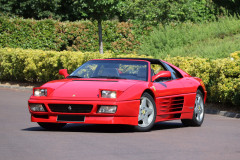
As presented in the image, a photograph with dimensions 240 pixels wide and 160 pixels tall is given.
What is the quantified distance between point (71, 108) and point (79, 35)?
30.7 meters

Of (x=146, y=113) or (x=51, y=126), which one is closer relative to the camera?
(x=146, y=113)

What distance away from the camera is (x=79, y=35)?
41156 millimetres

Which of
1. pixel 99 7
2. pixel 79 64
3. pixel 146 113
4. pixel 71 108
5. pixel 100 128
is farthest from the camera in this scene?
pixel 99 7

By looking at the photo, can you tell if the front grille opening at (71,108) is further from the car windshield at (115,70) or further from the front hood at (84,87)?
the car windshield at (115,70)

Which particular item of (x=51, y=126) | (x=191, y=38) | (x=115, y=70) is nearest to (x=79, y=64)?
(x=191, y=38)

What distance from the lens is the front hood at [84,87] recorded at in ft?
35.2

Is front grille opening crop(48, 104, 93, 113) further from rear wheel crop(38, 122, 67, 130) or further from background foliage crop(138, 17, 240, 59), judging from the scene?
background foliage crop(138, 17, 240, 59)

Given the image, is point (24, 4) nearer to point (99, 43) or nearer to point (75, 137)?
point (99, 43)

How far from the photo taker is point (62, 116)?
35.5 ft

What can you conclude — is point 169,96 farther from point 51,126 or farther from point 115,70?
point 51,126

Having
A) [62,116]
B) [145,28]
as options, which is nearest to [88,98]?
[62,116]

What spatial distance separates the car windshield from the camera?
11.8 m

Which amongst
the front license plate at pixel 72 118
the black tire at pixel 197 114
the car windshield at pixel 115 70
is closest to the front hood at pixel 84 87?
the front license plate at pixel 72 118

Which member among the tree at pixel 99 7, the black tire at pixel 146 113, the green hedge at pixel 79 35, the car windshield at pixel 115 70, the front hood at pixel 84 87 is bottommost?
the green hedge at pixel 79 35
